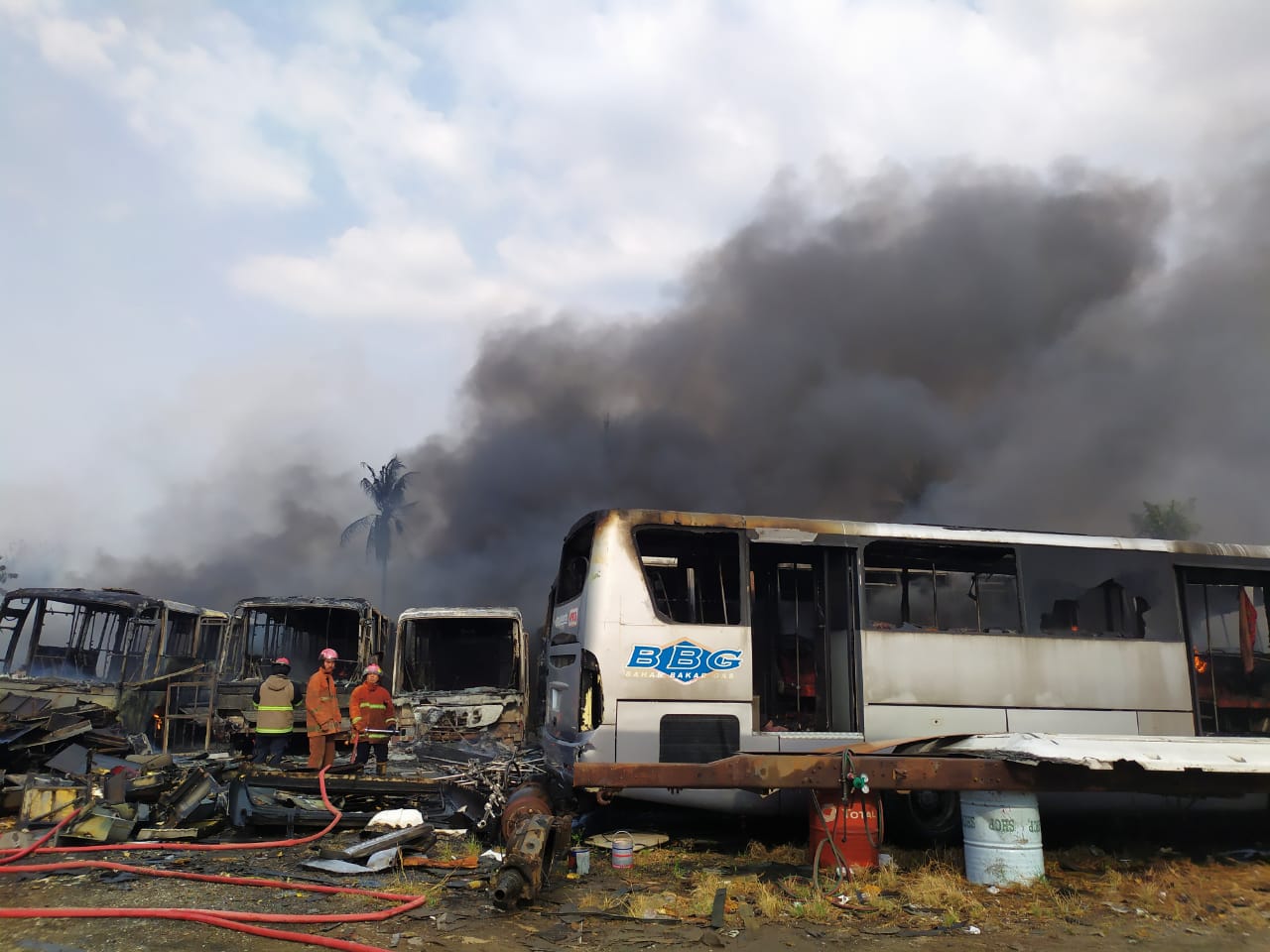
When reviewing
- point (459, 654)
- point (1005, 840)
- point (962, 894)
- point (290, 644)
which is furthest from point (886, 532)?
point (290, 644)

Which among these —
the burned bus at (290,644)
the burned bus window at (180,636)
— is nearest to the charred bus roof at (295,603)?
the burned bus at (290,644)

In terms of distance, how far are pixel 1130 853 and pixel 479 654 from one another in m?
12.7

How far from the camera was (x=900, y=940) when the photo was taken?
15.3 ft

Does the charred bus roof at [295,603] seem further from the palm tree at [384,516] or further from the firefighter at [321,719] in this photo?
the palm tree at [384,516]

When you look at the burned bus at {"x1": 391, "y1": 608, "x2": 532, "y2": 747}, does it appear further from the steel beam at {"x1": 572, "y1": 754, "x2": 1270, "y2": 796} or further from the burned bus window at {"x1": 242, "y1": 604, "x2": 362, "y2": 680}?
the steel beam at {"x1": 572, "y1": 754, "x2": 1270, "y2": 796}

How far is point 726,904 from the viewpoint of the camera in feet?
17.4

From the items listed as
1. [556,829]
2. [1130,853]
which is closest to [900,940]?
[556,829]

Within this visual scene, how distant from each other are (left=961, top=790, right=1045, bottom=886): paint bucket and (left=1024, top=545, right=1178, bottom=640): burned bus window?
224 cm

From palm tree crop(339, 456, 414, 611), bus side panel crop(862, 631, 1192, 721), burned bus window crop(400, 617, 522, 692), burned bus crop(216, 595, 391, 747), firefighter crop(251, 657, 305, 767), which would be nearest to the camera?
bus side panel crop(862, 631, 1192, 721)

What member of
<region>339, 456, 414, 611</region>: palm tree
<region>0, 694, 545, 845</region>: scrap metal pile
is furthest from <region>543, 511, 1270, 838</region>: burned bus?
<region>339, 456, 414, 611</region>: palm tree

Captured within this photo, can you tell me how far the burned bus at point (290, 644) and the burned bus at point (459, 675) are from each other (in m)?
0.76

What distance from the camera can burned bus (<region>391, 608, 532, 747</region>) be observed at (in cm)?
1263

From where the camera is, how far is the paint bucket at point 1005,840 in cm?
550

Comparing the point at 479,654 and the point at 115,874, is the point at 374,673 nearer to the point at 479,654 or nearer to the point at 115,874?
the point at 115,874
